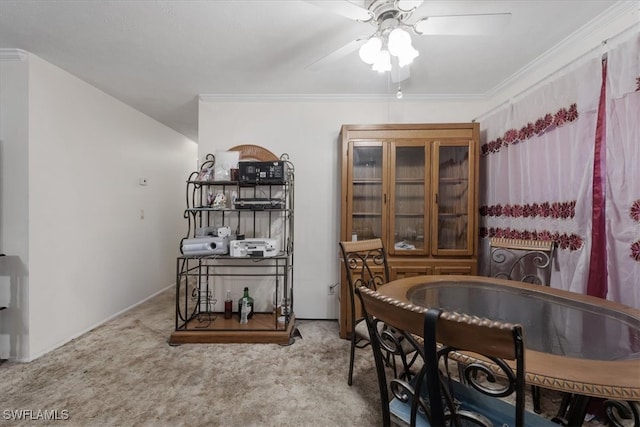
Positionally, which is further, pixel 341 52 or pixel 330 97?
pixel 330 97

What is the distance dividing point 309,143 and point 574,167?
217 centimetres

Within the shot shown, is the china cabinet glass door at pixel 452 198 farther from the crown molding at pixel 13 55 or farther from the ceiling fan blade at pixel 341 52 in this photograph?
the crown molding at pixel 13 55

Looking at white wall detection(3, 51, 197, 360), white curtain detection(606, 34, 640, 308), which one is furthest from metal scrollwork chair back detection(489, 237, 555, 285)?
white wall detection(3, 51, 197, 360)

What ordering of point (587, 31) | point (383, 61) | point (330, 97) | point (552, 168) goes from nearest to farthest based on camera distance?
1. point (383, 61)
2. point (587, 31)
3. point (552, 168)
4. point (330, 97)

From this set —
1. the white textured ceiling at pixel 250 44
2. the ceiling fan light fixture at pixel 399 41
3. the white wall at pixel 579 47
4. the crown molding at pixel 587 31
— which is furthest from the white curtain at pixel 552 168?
the ceiling fan light fixture at pixel 399 41

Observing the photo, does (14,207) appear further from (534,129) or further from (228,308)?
(534,129)

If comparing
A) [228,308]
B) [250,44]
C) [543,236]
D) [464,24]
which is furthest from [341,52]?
[228,308]

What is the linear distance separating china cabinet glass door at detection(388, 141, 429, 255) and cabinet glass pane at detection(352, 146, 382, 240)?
0.15 m

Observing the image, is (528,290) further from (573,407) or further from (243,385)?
(243,385)

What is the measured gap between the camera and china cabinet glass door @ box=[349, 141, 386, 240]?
100.0 inches

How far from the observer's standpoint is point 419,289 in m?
1.59

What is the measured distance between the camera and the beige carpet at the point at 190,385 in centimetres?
153

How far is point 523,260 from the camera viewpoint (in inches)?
84.3

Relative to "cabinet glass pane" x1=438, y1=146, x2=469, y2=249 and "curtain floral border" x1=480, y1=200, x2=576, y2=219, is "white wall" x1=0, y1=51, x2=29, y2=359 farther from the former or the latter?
"curtain floral border" x1=480, y1=200, x2=576, y2=219
